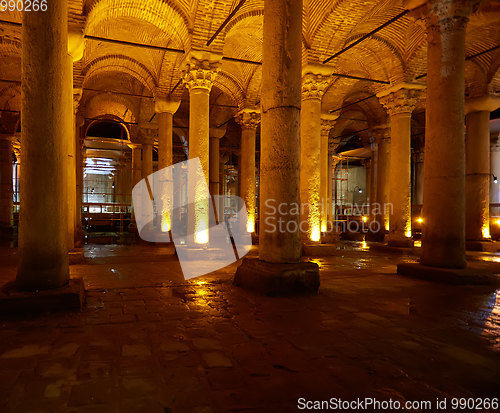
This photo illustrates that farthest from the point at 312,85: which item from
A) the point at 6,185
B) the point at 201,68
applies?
the point at 6,185

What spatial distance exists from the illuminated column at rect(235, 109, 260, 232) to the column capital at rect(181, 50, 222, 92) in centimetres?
486

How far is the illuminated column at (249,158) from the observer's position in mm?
14750

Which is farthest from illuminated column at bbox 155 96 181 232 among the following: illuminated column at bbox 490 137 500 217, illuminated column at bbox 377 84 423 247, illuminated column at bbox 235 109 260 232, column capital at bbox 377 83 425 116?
illuminated column at bbox 490 137 500 217

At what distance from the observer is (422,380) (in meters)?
2.55

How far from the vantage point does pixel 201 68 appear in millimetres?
9703

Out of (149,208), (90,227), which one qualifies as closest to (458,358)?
(149,208)

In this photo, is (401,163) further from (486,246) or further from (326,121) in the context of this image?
(326,121)

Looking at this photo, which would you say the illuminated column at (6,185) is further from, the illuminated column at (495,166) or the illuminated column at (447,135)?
the illuminated column at (495,166)

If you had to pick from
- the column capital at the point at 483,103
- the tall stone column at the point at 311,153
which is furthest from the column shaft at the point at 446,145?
the column capital at the point at 483,103

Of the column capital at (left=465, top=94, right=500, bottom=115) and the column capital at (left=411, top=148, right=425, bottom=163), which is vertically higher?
the column capital at (left=465, top=94, right=500, bottom=115)

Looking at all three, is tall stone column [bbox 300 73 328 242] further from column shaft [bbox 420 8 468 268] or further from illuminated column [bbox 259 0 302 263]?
illuminated column [bbox 259 0 302 263]

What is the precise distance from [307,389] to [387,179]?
46.7 feet

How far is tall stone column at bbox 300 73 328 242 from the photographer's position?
955 centimetres

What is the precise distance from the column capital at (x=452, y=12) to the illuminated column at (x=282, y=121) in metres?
2.80
